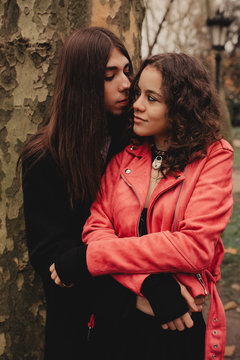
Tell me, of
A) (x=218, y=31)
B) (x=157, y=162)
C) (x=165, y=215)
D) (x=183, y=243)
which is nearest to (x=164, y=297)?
(x=183, y=243)

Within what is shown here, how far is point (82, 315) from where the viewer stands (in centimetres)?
189

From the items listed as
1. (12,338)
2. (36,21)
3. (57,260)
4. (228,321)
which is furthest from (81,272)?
(228,321)

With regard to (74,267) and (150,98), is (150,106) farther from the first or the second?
(74,267)

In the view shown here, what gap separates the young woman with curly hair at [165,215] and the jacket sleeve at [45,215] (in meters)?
0.12

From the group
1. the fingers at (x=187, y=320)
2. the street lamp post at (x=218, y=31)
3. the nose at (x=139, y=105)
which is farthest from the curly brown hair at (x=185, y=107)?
the street lamp post at (x=218, y=31)

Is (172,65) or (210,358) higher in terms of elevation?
(172,65)

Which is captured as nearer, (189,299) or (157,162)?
(189,299)

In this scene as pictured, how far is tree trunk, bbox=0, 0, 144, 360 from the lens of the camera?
79.9 inches

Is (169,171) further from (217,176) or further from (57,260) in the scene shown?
(57,260)

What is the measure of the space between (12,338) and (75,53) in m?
1.75

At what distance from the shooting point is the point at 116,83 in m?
1.87

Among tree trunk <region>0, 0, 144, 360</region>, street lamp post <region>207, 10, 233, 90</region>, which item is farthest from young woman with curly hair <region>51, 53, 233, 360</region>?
street lamp post <region>207, 10, 233, 90</region>

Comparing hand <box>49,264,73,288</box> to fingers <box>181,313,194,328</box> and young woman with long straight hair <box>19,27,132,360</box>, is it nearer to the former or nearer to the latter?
young woman with long straight hair <box>19,27,132,360</box>

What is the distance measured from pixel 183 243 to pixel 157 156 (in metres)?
0.53
